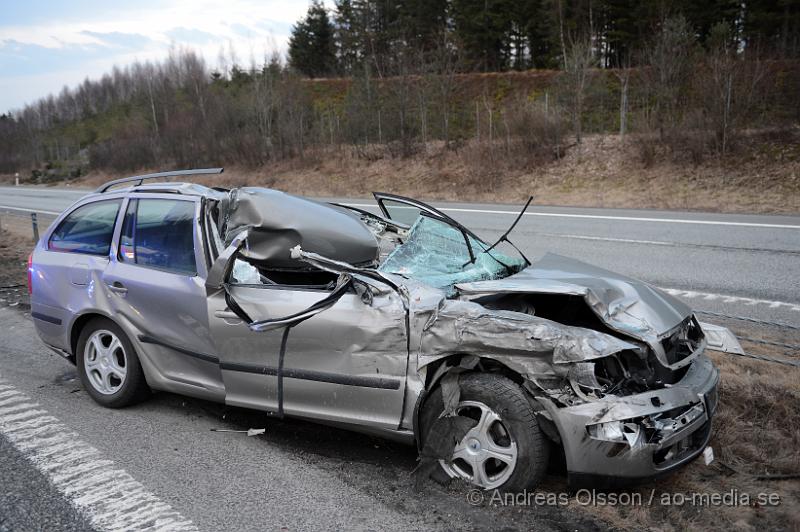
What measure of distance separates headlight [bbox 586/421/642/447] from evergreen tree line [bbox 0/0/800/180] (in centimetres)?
1641

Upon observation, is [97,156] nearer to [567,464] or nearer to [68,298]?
[68,298]

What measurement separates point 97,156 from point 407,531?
158 ft

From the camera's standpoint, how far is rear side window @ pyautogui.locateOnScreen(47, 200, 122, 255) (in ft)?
15.8

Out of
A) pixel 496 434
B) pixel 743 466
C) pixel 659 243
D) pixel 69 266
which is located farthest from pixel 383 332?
pixel 659 243

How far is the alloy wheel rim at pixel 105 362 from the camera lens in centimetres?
462

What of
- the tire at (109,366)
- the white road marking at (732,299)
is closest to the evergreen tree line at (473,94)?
the white road marking at (732,299)

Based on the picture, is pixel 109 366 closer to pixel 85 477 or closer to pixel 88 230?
pixel 88 230

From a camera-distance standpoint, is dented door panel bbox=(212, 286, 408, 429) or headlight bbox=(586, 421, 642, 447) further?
dented door panel bbox=(212, 286, 408, 429)

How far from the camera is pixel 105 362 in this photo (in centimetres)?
468

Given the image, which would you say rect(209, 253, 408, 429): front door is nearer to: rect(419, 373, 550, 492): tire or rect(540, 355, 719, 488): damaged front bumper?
rect(419, 373, 550, 492): tire

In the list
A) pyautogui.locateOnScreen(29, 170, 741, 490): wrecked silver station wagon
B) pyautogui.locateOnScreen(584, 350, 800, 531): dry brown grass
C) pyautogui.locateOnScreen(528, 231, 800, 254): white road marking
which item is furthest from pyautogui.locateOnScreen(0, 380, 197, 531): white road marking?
pyautogui.locateOnScreen(528, 231, 800, 254): white road marking

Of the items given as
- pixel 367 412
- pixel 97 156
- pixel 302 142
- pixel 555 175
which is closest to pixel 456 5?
pixel 302 142

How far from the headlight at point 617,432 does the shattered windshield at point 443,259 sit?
4.09 ft

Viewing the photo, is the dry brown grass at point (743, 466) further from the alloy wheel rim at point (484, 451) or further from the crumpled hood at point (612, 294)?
the crumpled hood at point (612, 294)
